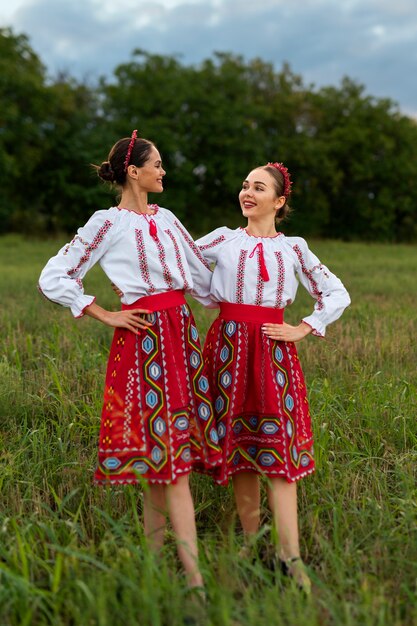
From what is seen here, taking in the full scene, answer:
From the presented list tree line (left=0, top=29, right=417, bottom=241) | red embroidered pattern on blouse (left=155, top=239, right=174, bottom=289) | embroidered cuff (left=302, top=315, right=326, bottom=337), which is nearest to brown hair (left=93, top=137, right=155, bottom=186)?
red embroidered pattern on blouse (left=155, top=239, right=174, bottom=289)

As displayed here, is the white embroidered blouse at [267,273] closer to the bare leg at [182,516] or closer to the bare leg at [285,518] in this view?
the bare leg at [285,518]

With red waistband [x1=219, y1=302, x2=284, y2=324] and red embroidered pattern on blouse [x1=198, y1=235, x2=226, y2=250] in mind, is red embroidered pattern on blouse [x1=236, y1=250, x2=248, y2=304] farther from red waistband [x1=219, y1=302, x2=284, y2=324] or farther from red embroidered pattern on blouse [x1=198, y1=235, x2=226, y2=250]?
red embroidered pattern on blouse [x1=198, y1=235, x2=226, y2=250]

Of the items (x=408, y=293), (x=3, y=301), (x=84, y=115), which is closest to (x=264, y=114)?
(x=84, y=115)

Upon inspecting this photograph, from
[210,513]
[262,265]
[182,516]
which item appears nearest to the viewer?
[182,516]

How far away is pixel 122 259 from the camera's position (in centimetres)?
282

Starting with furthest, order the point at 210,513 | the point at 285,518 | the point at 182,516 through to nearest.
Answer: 1. the point at 210,513
2. the point at 285,518
3. the point at 182,516

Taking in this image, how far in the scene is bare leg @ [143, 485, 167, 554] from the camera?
9.06ft

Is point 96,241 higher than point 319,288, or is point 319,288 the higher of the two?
point 96,241

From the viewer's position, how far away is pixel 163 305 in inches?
111

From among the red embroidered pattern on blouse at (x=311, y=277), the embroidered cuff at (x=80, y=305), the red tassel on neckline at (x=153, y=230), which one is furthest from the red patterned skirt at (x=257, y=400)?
the embroidered cuff at (x=80, y=305)

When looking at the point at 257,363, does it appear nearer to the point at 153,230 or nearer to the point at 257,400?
the point at 257,400

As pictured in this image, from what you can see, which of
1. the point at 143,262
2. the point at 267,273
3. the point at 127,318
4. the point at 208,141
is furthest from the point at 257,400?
the point at 208,141

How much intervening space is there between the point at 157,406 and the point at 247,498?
649mm

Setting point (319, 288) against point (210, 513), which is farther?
point (210, 513)
